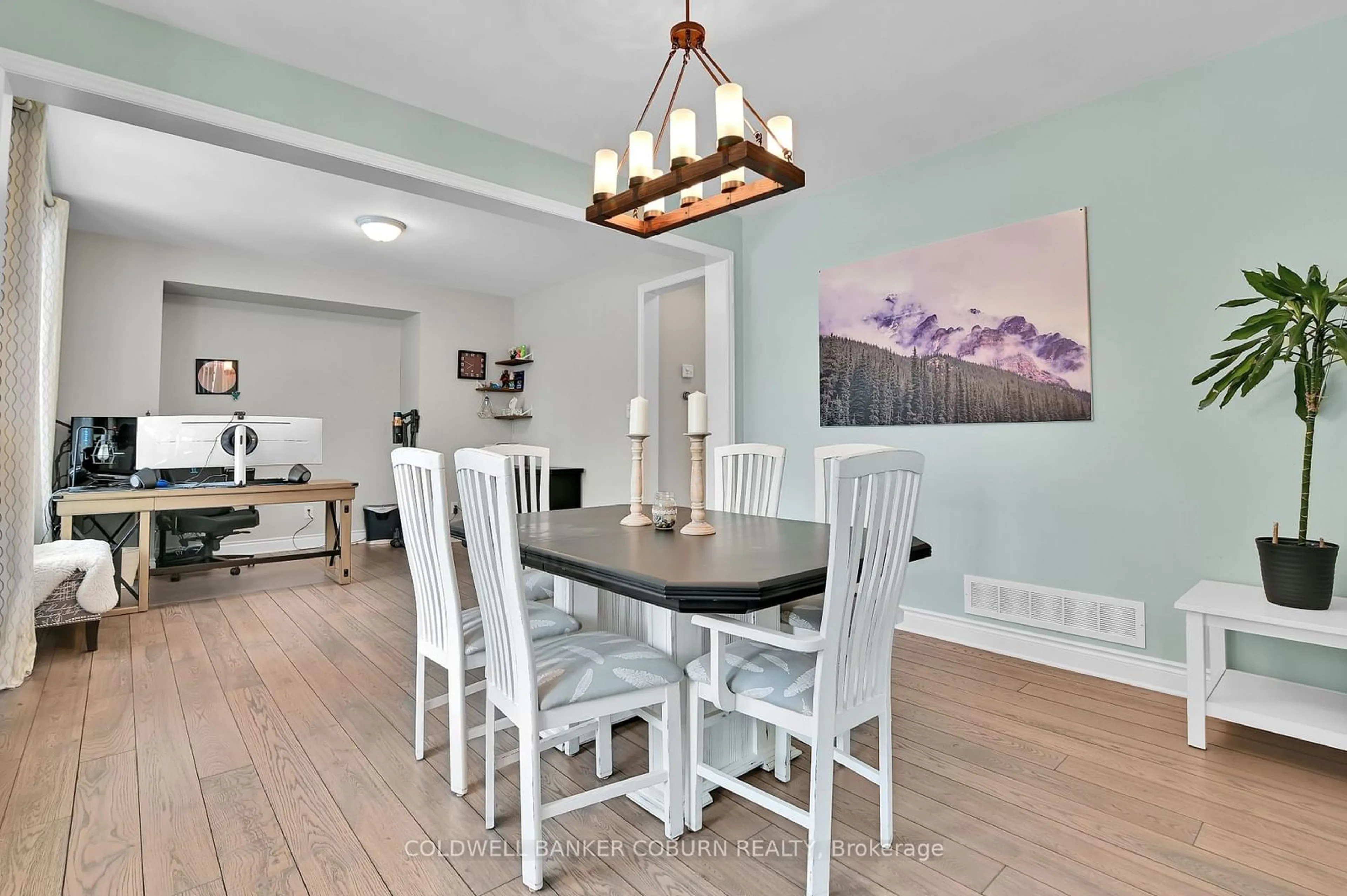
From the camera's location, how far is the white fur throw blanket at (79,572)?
9.12 feet

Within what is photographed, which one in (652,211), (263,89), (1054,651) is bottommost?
(1054,651)

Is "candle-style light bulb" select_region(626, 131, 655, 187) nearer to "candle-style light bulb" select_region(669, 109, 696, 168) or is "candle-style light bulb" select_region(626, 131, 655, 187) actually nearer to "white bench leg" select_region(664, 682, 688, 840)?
"candle-style light bulb" select_region(669, 109, 696, 168)

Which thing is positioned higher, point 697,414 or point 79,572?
point 697,414

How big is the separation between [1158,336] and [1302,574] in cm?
99

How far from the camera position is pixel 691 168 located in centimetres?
179

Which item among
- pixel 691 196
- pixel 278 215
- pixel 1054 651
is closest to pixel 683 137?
pixel 691 196

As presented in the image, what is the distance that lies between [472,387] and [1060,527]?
16.8 feet

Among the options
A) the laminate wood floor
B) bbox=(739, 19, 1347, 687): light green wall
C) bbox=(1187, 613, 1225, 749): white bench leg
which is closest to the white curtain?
the laminate wood floor

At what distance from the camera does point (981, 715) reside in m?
2.31

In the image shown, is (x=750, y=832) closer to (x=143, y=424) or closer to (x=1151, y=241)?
(x=1151, y=241)

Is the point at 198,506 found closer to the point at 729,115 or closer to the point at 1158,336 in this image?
the point at 729,115

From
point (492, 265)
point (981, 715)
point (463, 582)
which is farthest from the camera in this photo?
point (492, 265)

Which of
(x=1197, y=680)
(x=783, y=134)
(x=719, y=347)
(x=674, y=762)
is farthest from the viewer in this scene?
(x=719, y=347)

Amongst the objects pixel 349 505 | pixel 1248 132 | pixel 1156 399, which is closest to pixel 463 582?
pixel 349 505
